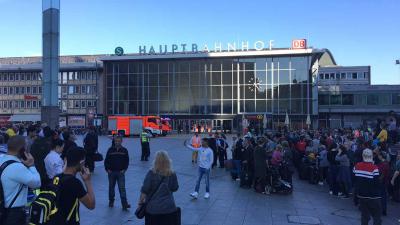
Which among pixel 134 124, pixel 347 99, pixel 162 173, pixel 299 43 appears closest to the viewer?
pixel 162 173

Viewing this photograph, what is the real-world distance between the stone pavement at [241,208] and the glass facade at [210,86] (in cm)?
4400

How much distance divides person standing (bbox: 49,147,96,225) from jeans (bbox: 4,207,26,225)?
79cm

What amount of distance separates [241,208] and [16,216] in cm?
667

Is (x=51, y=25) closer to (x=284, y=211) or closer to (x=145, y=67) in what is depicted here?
(x=284, y=211)

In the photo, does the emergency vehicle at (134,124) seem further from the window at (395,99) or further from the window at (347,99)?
the window at (395,99)

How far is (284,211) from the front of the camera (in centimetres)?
1027

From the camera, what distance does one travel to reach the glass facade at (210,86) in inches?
2291

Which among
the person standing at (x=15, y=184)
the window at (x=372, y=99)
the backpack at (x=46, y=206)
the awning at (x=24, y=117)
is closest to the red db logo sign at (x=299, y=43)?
the window at (x=372, y=99)

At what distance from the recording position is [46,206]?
3979 millimetres

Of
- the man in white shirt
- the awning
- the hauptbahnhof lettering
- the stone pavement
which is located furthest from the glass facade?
the man in white shirt

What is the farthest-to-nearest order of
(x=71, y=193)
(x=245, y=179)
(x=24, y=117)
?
(x=24, y=117) → (x=245, y=179) → (x=71, y=193)

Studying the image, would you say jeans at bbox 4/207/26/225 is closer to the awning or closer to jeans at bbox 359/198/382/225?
jeans at bbox 359/198/382/225

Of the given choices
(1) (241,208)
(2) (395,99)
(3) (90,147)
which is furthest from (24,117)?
(1) (241,208)

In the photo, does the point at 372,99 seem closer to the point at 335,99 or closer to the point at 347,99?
the point at 347,99
